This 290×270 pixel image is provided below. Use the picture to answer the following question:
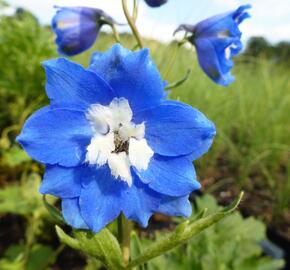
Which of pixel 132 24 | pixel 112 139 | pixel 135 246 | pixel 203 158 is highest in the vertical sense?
pixel 132 24

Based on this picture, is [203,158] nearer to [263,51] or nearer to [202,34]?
[202,34]

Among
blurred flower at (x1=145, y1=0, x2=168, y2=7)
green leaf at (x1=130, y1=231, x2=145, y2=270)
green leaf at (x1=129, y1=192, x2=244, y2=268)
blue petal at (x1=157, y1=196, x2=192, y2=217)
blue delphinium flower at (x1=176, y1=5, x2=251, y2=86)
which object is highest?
blurred flower at (x1=145, y1=0, x2=168, y2=7)

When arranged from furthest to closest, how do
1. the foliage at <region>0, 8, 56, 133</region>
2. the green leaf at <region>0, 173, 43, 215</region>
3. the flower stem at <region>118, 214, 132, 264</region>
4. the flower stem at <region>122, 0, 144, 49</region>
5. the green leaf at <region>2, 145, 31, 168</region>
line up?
the foliage at <region>0, 8, 56, 133</region>, the green leaf at <region>2, 145, 31, 168</region>, the green leaf at <region>0, 173, 43, 215</region>, the flower stem at <region>122, 0, 144, 49</region>, the flower stem at <region>118, 214, 132, 264</region>

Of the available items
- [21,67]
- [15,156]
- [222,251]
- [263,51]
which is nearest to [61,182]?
[222,251]

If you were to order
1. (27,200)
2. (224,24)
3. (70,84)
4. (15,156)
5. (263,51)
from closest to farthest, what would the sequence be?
(70,84) → (224,24) → (27,200) → (15,156) → (263,51)

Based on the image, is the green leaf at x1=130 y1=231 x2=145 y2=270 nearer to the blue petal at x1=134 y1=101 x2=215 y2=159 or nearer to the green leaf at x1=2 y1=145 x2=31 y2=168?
the blue petal at x1=134 y1=101 x2=215 y2=159

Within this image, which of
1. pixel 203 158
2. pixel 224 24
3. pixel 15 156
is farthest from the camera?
pixel 203 158

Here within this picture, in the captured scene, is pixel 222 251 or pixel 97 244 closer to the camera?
pixel 97 244

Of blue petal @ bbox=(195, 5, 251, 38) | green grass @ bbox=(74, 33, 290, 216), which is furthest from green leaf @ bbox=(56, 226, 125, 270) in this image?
green grass @ bbox=(74, 33, 290, 216)
